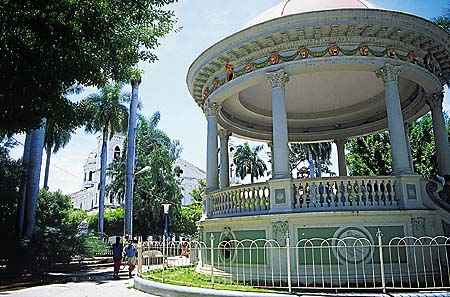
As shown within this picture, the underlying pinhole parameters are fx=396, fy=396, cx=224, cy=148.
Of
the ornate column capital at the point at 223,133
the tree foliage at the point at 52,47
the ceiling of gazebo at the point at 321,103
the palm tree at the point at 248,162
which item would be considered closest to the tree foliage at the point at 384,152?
the ceiling of gazebo at the point at 321,103

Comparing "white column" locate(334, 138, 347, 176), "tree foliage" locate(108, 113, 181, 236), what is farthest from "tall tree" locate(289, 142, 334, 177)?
"white column" locate(334, 138, 347, 176)

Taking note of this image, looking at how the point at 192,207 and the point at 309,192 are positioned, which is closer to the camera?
the point at 309,192

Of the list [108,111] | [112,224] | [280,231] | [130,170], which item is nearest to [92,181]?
[112,224]

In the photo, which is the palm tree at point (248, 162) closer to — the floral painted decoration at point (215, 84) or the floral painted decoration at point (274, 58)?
the floral painted decoration at point (215, 84)

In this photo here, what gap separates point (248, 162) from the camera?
202 ft

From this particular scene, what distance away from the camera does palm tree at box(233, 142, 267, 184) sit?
202 ft

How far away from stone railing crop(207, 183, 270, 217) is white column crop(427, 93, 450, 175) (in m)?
6.42

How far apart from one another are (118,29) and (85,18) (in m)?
2.22

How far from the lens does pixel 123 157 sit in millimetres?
47938

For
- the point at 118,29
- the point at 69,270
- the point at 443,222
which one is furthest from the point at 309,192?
the point at 69,270

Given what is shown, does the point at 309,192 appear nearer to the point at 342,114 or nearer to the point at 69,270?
the point at 342,114

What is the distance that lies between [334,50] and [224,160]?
24.2 feet

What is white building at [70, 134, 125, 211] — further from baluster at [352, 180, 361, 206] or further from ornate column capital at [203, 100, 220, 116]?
baluster at [352, 180, 361, 206]

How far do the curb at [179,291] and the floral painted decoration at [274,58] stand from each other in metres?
7.15
